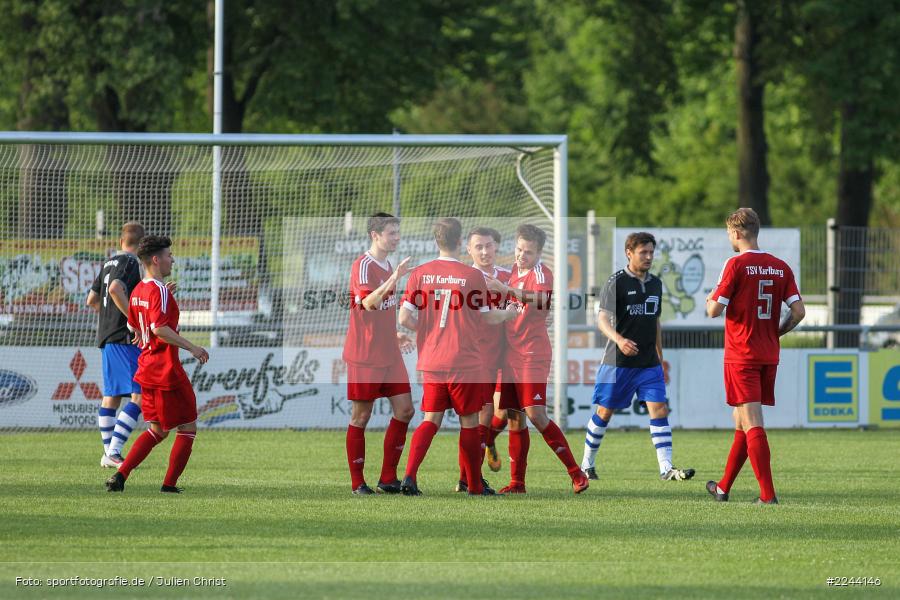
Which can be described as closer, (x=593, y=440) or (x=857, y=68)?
(x=593, y=440)

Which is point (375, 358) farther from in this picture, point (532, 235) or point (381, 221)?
point (532, 235)

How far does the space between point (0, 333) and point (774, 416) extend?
10.3 meters

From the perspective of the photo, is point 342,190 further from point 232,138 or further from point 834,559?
point 834,559

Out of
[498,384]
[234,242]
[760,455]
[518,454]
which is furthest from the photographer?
[234,242]

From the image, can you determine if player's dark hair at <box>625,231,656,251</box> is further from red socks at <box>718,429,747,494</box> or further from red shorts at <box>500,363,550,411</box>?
red socks at <box>718,429,747,494</box>

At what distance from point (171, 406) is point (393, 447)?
1.76m

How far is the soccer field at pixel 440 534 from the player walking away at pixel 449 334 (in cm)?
52

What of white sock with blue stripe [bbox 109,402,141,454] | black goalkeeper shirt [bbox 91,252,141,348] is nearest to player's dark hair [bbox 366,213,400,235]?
black goalkeeper shirt [bbox 91,252,141,348]

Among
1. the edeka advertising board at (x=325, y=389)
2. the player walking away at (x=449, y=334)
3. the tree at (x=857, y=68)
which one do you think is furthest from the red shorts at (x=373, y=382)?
the tree at (x=857, y=68)

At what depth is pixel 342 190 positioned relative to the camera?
16625mm

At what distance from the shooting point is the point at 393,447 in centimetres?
1003

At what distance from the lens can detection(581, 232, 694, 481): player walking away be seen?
11273 mm

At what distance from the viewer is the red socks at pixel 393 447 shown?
10016 millimetres

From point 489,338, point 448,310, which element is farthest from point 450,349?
point 489,338
